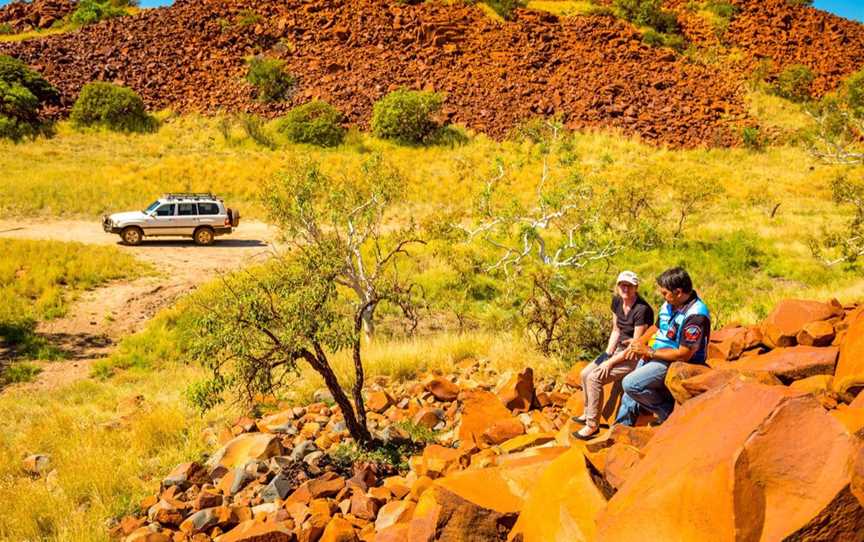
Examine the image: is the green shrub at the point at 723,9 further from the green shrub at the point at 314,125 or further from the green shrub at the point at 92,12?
the green shrub at the point at 92,12

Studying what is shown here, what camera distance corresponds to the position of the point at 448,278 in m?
15.4

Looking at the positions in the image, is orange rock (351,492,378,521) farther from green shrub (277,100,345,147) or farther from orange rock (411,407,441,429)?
green shrub (277,100,345,147)

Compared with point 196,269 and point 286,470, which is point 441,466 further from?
point 196,269

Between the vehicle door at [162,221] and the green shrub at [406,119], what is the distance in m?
17.2

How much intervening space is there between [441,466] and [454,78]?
4053cm

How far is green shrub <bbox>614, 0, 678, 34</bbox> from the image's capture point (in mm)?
49656

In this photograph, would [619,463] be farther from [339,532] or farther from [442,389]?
[442,389]

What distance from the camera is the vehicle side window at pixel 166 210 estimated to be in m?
19.7

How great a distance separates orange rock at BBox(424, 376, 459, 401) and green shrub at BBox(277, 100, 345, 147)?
29.1 m

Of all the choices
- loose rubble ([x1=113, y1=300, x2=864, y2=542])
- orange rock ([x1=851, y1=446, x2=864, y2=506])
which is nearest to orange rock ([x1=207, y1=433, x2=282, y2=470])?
loose rubble ([x1=113, y1=300, x2=864, y2=542])

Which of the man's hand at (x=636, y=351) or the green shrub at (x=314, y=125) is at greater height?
the green shrub at (x=314, y=125)

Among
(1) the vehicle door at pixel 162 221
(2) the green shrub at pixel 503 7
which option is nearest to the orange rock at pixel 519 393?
(1) the vehicle door at pixel 162 221

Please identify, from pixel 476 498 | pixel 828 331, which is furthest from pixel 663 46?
pixel 476 498

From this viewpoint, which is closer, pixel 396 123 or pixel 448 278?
pixel 448 278
